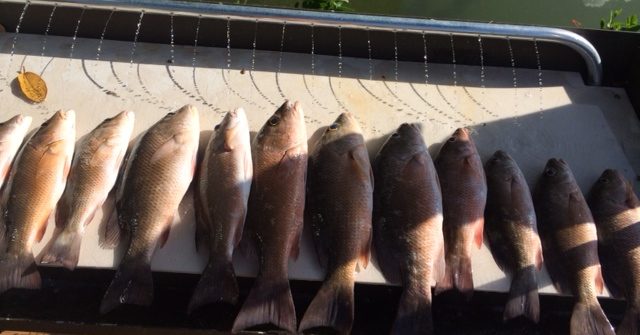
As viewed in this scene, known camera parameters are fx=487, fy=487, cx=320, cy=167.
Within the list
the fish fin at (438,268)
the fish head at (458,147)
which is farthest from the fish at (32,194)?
the fish head at (458,147)

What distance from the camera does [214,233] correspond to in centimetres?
255

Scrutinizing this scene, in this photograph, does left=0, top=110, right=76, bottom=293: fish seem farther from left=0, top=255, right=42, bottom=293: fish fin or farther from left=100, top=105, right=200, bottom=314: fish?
left=100, top=105, right=200, bottom=314: fish

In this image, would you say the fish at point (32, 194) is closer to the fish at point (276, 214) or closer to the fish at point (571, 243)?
the fish at point (276, 214)

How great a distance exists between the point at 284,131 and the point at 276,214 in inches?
21.5

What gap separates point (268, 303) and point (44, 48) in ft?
8.45

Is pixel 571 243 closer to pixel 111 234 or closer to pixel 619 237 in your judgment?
pixel 619 237

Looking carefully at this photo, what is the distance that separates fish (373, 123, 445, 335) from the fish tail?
0.38m

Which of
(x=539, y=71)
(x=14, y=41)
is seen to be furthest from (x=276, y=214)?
(x=14, y=41)

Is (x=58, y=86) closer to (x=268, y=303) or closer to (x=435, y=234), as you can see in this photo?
(x=268, y=303)

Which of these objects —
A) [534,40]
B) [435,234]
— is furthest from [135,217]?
[534,40]

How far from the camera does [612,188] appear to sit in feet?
9.48

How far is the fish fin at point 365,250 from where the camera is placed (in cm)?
256

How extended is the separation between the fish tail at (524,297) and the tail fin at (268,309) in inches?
43.2

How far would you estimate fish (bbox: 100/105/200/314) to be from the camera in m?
2.38
